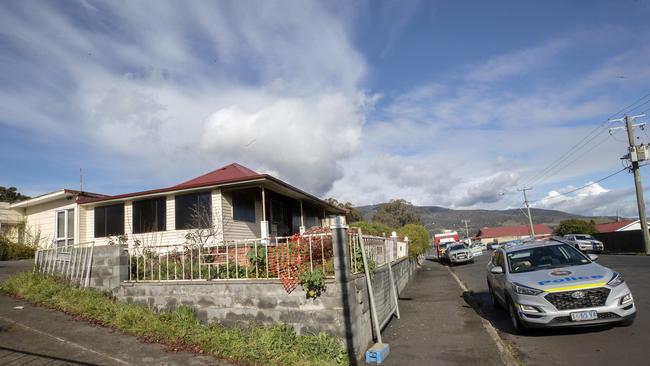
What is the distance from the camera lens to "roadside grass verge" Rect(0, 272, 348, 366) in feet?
19.8

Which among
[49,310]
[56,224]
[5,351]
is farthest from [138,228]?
[5,351]

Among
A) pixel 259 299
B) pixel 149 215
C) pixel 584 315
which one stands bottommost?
pixel 584 315

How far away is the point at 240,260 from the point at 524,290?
16.2 ft

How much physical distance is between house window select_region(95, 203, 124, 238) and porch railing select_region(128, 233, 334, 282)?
27.6ft

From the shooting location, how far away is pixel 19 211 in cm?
2183

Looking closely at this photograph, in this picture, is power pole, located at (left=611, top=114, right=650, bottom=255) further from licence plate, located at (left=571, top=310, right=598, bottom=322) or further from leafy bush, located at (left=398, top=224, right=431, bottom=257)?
licence plate, located at (left=571, top=310, right=598, bottom=322)

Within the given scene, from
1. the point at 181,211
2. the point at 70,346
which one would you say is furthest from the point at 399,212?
the point at 70,346

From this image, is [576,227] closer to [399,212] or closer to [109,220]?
[399,212]

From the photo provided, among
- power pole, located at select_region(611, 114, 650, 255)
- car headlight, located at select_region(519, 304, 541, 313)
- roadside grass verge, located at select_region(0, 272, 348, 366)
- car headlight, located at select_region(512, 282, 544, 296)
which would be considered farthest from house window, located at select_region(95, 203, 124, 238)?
power pole, located at select_region(611, 114, 650, 255)

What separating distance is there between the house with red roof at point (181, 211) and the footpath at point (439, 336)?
4418mm

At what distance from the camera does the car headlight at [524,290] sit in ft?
22.7

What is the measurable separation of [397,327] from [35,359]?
6.21 metres

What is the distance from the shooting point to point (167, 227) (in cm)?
1522

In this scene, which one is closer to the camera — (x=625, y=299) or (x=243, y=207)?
(x=625, y=299)
